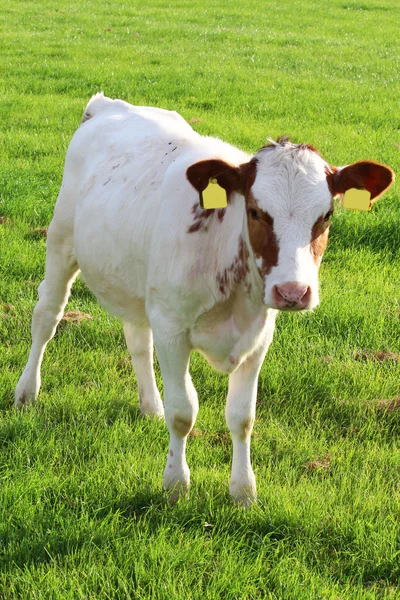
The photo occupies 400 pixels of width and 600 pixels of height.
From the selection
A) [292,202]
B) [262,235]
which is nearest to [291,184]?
[292,202]

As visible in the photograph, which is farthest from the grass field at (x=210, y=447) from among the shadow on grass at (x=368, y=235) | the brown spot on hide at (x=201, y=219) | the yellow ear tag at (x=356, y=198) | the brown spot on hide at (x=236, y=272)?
the yellow ear tag at (x=356, y=198)

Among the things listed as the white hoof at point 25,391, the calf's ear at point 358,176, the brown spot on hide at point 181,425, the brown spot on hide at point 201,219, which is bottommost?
the white hoof at point 25,391

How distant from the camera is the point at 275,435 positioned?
15.7ft

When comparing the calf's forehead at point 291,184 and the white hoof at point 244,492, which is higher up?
the calf's forehead at point 291,184

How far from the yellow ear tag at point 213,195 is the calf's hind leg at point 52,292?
174 centimetres

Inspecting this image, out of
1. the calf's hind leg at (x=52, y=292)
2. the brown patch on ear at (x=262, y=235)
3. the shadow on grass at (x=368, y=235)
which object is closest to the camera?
the brown patch on ear at (x=262, y=235)

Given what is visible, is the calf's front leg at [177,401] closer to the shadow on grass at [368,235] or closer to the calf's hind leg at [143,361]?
the calf's hind leg at [143,361]

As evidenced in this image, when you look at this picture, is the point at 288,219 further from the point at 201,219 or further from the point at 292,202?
the point at 201,219

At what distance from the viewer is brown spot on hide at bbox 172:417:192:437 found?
4.09 m

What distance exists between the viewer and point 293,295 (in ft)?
10.5

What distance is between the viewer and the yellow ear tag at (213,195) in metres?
3.66

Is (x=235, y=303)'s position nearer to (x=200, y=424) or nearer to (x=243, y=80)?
(x=200, y=424)

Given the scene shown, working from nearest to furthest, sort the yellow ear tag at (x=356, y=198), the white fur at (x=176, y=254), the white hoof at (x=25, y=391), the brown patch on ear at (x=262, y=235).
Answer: the brown patch on ear at (x=262, y=235)
the white fur at (x=176, y=254)
the yellow ear tag at (x=356, y=198)
the white hoof at (x=25, y=391)

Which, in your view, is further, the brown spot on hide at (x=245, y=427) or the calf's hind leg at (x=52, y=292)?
the calf's hind leg at (x=52, y=292)
